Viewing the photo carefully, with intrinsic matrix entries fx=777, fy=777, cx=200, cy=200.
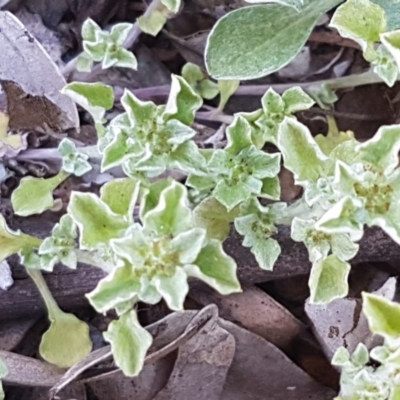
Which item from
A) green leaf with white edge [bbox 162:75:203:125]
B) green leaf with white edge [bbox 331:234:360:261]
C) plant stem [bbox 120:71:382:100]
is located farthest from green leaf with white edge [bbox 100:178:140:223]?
plant stem [bbox 120:71:382:100]

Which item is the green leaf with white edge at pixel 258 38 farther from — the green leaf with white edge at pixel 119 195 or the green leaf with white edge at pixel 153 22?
the green leaf with white edge at pixel 119 195

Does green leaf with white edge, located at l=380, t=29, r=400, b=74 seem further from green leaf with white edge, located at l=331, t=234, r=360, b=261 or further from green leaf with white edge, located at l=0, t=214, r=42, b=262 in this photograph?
green leaf with white edge, located at l=0, t=214, r=42, b=262

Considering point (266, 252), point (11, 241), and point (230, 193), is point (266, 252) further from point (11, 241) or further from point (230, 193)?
point (11, 241)

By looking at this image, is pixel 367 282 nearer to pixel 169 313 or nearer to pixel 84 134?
pixel 169 313

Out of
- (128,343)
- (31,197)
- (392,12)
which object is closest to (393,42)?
(392,12)

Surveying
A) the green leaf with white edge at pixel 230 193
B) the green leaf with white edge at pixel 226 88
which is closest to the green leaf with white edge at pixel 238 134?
the green leaf with white edge at pixel 230 193

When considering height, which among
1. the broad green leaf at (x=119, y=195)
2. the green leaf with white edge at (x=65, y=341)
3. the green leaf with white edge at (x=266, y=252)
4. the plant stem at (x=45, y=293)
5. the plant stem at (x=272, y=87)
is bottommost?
the green leaf with white edge at (x=65, y=341)
